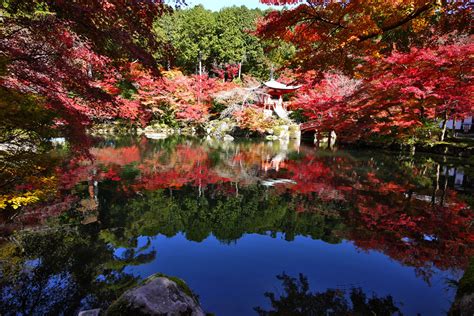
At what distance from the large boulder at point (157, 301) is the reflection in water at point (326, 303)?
977 millimetres

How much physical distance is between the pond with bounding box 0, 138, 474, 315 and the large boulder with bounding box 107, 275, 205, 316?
0.77m

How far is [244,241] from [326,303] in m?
1.89

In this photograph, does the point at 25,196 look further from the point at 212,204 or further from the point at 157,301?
the point at 212,204

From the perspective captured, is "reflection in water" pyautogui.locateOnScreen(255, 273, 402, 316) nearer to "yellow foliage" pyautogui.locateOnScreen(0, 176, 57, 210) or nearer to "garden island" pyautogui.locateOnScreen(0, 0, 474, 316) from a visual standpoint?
"garden island" pyautogui.locateOnScreen(0, 0, 474, 316)

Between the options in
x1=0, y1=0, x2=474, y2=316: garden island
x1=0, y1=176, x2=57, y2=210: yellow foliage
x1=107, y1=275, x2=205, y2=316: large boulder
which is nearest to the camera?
x1=107, y1=275, x2=205, y2=316: large boulder

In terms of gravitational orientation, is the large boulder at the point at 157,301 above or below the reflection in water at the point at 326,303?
above

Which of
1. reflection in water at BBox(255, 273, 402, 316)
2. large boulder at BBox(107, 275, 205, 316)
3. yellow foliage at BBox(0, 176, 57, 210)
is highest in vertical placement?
yellow foliage at BBox(0, 176, 57, 210)

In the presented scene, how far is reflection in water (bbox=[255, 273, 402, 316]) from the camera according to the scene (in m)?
3.05

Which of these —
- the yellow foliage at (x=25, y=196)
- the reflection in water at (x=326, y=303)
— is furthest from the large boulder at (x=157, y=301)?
the yellow foliage at (x=25, y=196)

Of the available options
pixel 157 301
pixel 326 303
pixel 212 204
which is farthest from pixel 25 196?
pixel 326 303

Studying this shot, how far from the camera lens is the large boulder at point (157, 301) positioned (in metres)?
2.26

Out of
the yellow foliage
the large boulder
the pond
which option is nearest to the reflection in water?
the pond

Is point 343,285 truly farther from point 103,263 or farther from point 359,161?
point 359,161

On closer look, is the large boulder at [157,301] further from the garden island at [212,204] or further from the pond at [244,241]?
the pond at [244,241]
